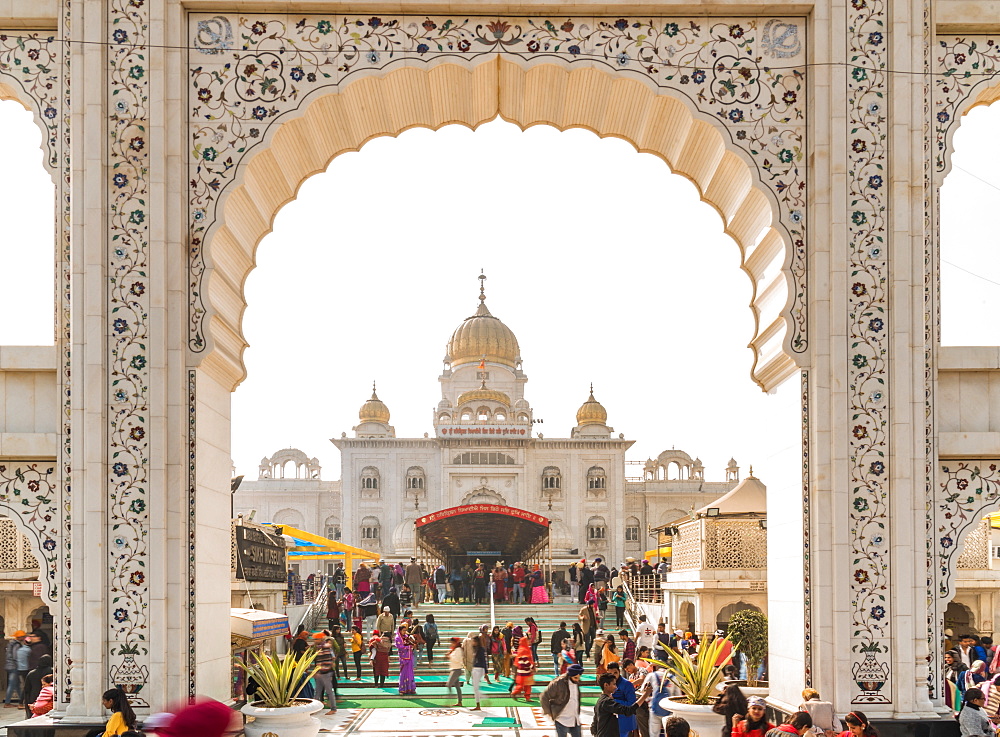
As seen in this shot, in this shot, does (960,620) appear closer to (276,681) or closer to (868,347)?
(868,347)

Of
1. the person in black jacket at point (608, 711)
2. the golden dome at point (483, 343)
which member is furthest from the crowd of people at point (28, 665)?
the golden dome at point (483, 343)

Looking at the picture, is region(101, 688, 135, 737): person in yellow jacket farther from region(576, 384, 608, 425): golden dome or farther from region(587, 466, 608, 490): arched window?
region(576, 384, 608, 425): golden dome

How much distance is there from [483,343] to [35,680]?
40.5m

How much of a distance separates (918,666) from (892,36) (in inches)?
172

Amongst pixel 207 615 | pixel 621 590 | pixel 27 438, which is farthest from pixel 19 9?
pixel 621 590

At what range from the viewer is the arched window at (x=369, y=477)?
4847 centimetres

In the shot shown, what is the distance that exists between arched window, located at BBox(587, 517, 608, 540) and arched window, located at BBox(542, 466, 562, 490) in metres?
2.18

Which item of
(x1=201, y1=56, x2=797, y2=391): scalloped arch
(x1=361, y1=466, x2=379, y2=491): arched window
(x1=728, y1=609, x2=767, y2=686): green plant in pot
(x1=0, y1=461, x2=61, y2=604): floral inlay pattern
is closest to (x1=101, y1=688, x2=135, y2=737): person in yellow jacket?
(x1=0, y1=461, x2=61, y2=604): floral inlay pattern

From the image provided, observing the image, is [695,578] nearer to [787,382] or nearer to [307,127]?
[787,382]

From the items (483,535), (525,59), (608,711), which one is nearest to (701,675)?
(608,711)

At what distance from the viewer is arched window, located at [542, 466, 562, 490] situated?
1885 inches

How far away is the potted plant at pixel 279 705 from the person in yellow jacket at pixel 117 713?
1156 millimetres

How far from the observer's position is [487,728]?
1055 centimetres

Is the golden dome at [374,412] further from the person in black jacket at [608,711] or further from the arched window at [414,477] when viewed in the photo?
the person in black jacket at [608,711]
